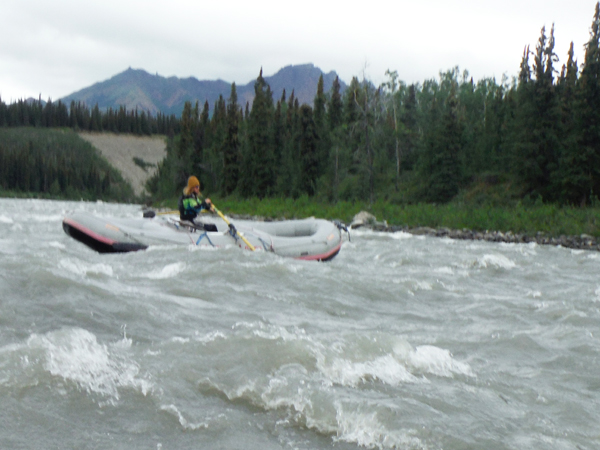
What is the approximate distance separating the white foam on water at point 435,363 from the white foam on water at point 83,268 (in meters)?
3.62

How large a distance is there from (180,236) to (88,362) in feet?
20.3

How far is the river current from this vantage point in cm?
288

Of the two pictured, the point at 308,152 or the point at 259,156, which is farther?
the point at 259,156

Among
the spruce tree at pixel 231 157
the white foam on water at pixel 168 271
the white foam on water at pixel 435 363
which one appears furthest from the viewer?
the spruce tree at pixel 231 157

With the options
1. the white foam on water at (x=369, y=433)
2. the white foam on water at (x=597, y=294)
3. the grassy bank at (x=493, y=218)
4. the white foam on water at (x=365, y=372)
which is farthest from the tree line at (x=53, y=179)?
the white foam on water at (x=369, y=433)

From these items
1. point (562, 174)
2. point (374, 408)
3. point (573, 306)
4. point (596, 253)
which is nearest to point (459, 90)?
point (562, 174)

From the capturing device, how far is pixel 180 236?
31.6 feet

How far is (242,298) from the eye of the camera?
604 centimetres

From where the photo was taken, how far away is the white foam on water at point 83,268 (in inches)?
246

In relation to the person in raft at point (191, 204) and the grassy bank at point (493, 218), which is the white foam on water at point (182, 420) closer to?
the person in raft at point (191, 204)

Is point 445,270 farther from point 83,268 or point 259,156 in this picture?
point 259,156

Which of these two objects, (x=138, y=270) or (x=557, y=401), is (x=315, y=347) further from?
(x=138, y=270)

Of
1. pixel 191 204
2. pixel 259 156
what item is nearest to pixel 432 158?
pixel 259 156

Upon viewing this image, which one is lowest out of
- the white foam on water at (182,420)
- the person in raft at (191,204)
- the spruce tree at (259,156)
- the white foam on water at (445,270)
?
the white foam on water at (445,270)
